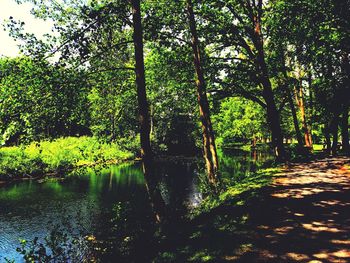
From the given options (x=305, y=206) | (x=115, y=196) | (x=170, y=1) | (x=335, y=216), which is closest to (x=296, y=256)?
(x=335, y=216)

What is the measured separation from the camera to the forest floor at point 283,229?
18.2ft

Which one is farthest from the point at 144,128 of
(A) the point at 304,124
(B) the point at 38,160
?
(B) the point at 38,160

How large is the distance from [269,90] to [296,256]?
14.2m

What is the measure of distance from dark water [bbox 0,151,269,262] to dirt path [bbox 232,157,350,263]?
24.2 ft

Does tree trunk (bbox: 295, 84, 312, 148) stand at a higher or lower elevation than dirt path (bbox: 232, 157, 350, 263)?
higher

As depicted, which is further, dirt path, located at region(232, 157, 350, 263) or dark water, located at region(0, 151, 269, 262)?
dark water, located at region(0, 151, 269, 262)

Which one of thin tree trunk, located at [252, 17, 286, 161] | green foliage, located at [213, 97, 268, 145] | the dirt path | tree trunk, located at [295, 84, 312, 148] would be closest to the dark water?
thin tree trunk, located at [252, 17, 286, 161]

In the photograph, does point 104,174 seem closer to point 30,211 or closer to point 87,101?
point 30,211

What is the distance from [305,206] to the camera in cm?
802

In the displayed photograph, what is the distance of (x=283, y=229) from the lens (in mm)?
6645

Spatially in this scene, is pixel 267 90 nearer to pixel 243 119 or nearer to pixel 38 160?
pixel 38 160

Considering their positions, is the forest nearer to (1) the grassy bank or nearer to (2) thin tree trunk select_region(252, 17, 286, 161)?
(2) thin tree trunk select_region(252, 17, 286, 161)

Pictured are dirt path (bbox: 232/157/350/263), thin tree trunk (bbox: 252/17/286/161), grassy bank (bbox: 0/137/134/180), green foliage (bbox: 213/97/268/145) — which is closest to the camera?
dirt path (bbox: 232/157/350/263)

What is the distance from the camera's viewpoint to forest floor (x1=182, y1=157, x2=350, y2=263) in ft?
18.2
